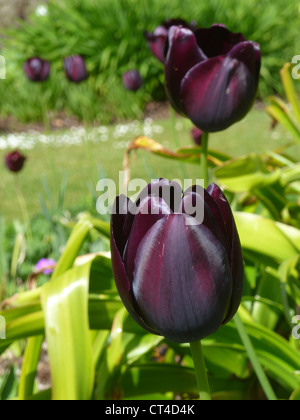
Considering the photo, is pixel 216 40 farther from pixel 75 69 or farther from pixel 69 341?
pixel 75 69

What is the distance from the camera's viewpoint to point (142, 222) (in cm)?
70

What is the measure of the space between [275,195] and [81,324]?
780mm

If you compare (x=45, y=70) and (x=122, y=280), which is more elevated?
(x=45, y=70)

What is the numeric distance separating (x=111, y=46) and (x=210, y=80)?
598 cm

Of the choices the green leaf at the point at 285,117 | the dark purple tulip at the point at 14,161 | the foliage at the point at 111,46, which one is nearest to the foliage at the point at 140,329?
the green leaf at the point at 285,117

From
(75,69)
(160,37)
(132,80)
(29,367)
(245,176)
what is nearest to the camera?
(29,367)

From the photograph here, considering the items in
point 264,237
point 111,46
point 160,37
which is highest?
point 111,46

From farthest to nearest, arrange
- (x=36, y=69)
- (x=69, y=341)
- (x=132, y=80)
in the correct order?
(x=132, y=80), (x=36, y=69), (x=69, y=341)

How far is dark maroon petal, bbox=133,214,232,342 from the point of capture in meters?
0.65

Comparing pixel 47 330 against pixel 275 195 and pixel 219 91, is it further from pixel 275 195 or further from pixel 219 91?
pixel 275 195

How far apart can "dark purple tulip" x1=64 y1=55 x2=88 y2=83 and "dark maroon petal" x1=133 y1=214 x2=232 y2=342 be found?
7.55ft

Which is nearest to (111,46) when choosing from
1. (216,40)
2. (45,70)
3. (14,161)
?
(45,70)

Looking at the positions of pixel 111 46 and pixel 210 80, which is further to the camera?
pixel 111 46

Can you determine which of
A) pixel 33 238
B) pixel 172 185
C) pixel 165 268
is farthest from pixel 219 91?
pixel 33 238
